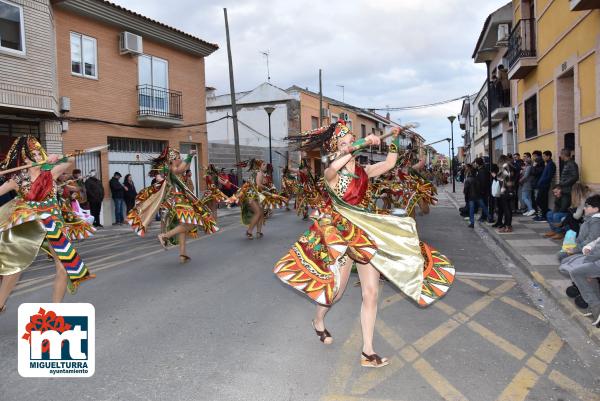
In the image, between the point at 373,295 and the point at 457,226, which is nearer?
the point at 373,295

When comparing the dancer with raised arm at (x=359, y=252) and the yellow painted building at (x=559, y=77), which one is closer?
the dancer with raised arm at (x=359, y=252)

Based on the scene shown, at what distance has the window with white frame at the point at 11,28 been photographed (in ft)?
43.8

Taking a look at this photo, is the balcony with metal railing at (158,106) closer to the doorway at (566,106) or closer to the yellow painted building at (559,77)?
the yellow painted building at (559,77)

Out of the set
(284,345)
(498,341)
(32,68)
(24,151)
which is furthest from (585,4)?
(32,68)

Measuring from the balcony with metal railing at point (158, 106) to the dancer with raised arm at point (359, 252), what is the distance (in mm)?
16042

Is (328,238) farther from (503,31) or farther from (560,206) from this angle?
(503,31)

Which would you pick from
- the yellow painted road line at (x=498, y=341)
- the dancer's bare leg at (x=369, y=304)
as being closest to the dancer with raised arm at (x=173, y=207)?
the dancer's bare leg at (x=369, y=304)

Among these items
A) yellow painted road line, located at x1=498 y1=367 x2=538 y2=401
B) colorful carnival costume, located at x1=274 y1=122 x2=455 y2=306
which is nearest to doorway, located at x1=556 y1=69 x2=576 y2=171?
colorful carnival costume, located at x1=274 y1=122 x2=455 y2=306

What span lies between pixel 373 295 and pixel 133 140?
17.0m

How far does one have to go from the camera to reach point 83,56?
55.5 feet

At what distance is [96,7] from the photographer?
16703 millimetres

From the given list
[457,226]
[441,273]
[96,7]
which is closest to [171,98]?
[96,7]

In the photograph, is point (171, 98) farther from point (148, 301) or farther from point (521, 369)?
point (521, 369)

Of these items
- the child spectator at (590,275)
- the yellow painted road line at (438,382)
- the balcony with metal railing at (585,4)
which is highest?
the balcony with metal railing at (585,4)
